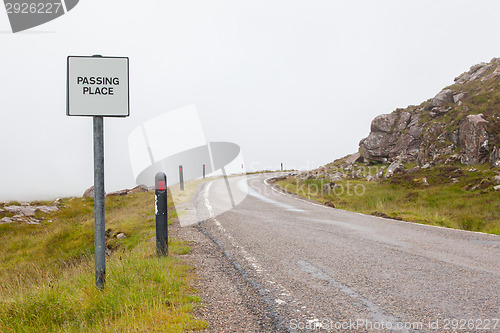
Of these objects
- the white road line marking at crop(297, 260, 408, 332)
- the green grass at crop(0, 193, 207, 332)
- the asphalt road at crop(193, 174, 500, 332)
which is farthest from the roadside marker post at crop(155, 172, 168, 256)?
the white road line marking at crop(297, 260, 408, 332)

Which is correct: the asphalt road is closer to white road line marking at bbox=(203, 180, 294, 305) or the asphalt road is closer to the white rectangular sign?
white road line marking at bbox=(203, 180, 294, 305)

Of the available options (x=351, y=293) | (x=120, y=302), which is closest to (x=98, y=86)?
(x=120, y=302)

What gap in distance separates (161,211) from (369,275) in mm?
3473

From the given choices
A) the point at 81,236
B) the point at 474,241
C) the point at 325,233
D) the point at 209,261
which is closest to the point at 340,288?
the point at 209,261

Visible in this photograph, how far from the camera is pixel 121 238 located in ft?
35.6

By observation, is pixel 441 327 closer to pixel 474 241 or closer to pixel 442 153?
pixel 474 241

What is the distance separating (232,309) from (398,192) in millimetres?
20335

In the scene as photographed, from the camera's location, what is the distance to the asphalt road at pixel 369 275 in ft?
11.1

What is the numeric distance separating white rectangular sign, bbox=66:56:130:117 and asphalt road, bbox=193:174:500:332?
9.27ft

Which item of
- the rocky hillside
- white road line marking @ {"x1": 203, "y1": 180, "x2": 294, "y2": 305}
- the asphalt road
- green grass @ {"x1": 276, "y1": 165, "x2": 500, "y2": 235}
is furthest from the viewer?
the rocky hillside

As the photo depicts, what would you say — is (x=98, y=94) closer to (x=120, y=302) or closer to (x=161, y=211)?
(x=120, y=302)

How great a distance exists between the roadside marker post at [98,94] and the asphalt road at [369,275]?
2.29 metres

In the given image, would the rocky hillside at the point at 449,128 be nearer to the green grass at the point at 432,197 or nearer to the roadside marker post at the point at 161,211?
the green grass at the point at 432,197

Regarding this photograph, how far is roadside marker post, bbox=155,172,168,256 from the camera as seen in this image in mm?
6047
